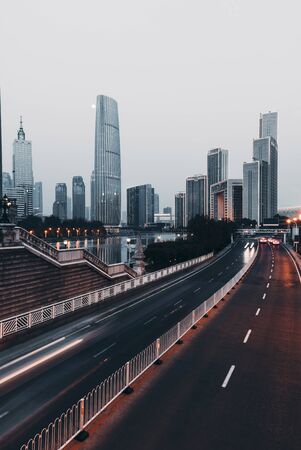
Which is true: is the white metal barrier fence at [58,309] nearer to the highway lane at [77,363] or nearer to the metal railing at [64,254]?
the highway lane at [77,363]

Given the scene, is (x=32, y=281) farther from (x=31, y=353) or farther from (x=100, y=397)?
(x=100, y=397)

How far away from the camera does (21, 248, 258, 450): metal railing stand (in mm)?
8288

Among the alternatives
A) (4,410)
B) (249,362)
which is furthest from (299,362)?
(4,410)

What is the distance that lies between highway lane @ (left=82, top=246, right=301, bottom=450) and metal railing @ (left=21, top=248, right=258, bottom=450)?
0.61 meters

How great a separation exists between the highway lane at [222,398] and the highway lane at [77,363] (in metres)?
2.20

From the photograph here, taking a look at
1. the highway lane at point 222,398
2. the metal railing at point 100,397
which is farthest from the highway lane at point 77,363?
the highway lane at point 222,398

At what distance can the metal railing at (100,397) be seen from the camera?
829cm

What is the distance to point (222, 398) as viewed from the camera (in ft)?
35.8

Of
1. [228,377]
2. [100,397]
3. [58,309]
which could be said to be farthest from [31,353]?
[228,377]

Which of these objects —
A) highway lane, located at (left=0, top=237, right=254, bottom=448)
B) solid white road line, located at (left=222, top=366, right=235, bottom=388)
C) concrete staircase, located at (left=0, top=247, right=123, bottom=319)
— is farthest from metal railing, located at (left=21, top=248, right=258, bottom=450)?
concrete staircase, located at (left=0, top=247, right=123, bottom=319)

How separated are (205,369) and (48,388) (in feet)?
21.2

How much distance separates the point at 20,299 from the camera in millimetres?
22172

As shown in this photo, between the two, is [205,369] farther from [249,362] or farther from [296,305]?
[296,305]

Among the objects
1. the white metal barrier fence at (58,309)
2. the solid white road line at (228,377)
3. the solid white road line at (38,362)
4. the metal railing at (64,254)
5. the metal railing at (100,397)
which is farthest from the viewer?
the metal railing at (64,254)
